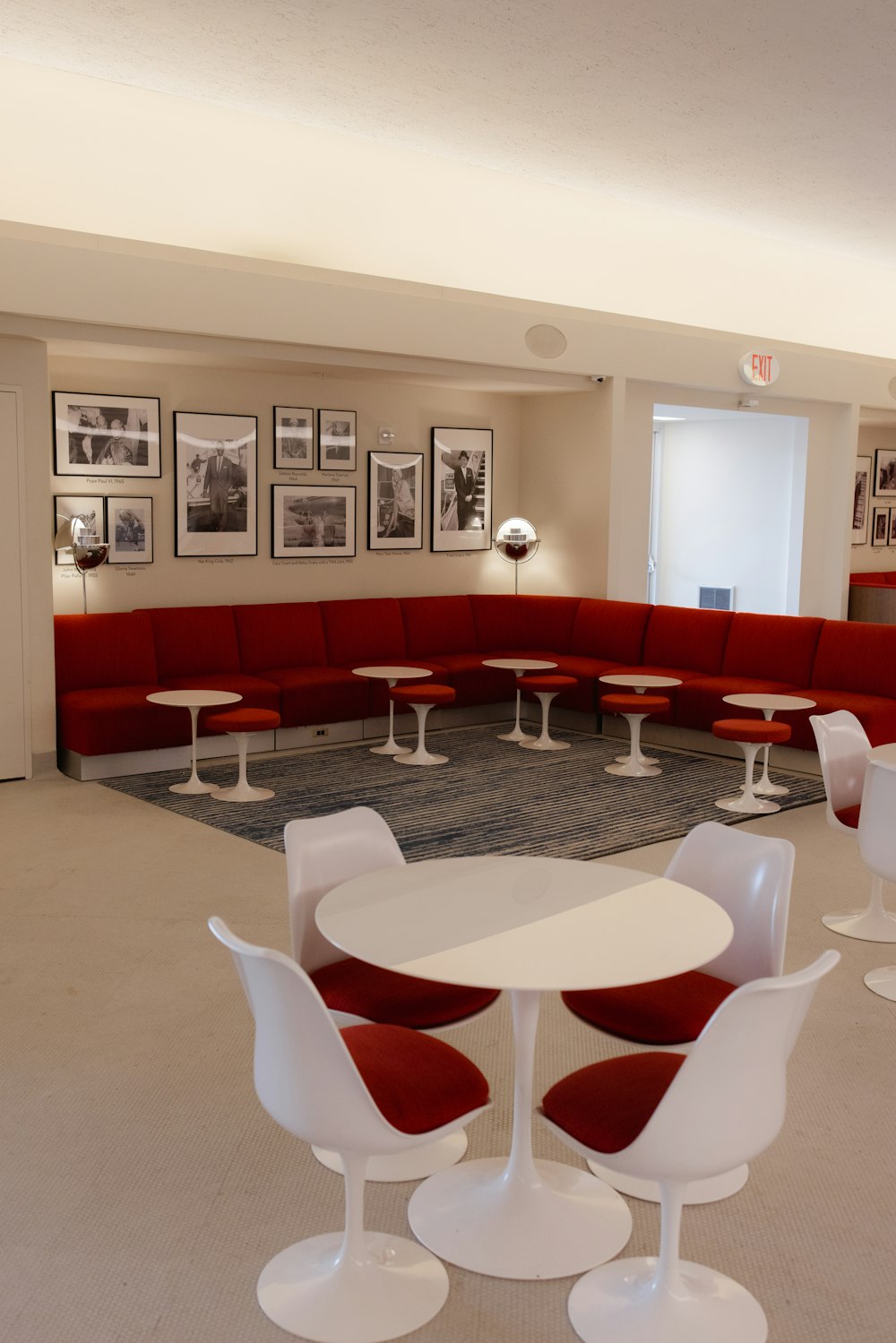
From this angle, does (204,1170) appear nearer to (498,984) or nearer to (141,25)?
(498,984)

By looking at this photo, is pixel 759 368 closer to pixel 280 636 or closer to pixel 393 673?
pixel 393 673

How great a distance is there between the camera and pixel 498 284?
953cm

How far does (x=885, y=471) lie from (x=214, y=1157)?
1301 centimetres

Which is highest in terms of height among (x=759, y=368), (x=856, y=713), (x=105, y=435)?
(x=759, y=368)

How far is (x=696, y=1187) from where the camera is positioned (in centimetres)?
318

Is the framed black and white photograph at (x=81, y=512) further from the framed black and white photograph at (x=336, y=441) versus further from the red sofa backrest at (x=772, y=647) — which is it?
the red sofa backrest at (x=772, y=647)

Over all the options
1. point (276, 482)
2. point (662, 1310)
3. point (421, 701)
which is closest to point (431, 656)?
point (421, 701)

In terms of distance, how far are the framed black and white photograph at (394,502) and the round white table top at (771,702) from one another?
3.57 meters

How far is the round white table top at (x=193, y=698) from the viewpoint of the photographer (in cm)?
737

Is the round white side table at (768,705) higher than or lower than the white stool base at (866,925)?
higher

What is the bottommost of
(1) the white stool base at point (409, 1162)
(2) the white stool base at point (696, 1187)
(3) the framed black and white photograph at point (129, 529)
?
(1) the white stool base at point (409, 1162)

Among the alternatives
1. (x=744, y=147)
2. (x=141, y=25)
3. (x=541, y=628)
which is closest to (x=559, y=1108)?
(x=141, y=25)

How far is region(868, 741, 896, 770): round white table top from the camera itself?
4.55 metres

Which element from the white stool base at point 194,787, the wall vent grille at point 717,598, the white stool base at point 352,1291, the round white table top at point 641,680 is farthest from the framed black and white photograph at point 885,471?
the white stool base at point 352,1291
